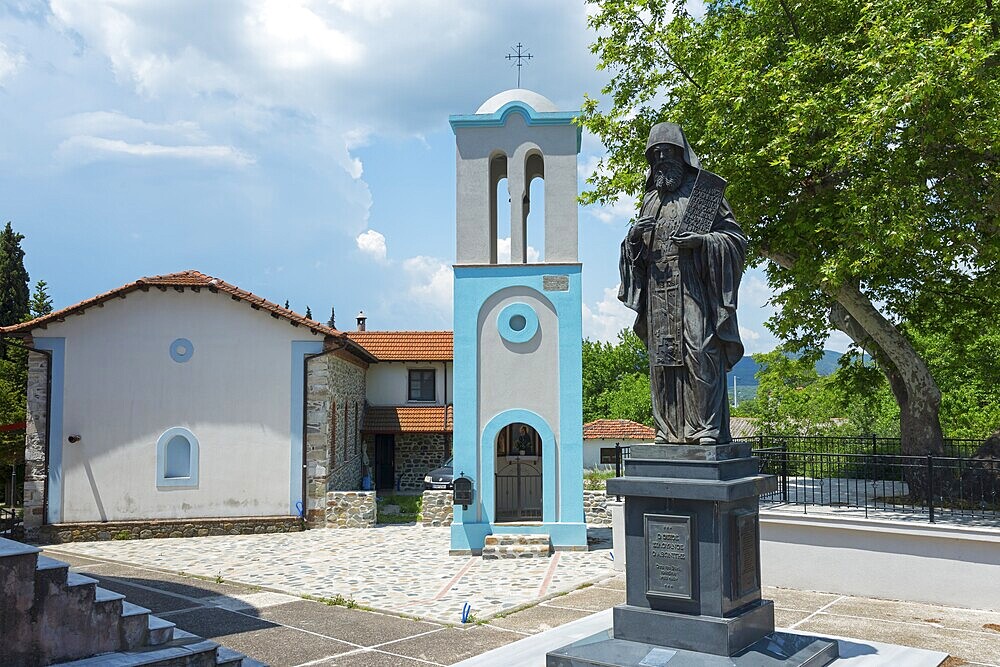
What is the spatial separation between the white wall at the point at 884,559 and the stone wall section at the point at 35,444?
1532cm

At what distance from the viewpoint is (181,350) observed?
714 inches

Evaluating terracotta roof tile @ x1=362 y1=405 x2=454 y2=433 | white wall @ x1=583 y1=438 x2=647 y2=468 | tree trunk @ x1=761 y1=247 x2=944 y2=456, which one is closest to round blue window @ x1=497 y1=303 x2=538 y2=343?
tree trunk @ x1=761 y1=247 x2=944 y2=456

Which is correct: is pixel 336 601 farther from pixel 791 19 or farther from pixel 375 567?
pixel 791 19

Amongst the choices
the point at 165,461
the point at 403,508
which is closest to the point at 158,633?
the point at 165,461

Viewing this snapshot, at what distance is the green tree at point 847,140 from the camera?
10.0m

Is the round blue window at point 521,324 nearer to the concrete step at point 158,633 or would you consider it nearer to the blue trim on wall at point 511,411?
the blue trim on wall at point 511,411

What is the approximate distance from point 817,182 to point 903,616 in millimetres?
6690

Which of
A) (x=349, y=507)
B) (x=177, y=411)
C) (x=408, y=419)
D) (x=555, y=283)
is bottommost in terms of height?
(x=349, y=507)

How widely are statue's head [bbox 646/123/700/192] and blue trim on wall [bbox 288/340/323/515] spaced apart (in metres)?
13.2

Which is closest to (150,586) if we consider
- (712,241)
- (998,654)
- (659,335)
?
(659,335)

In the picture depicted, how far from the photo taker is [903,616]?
9.37m

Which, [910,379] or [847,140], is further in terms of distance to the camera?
[910,379]

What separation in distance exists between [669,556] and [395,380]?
20.1 meters

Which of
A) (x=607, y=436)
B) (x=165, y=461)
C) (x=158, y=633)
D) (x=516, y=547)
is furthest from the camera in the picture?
(x=607, y=436)
